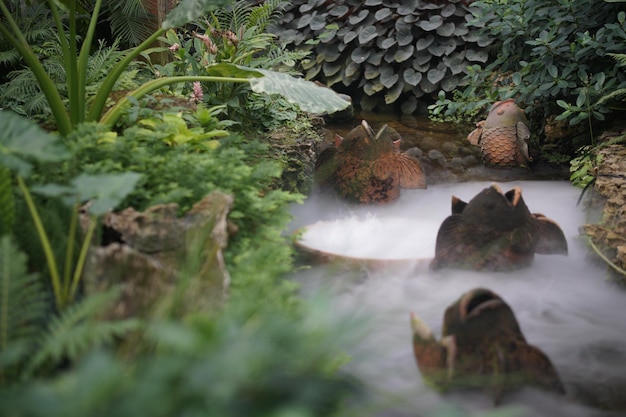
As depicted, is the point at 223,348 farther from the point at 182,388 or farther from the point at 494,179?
the point at 494,179

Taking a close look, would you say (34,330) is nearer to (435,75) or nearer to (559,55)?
(559,55)

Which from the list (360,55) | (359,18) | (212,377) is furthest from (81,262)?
(359,18)

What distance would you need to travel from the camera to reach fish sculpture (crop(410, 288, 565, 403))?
196 cm

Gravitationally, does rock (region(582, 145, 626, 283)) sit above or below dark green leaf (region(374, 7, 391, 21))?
below

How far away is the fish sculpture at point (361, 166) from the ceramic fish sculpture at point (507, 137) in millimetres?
1266

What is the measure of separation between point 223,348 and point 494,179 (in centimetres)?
377

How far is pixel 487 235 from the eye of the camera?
2840mm

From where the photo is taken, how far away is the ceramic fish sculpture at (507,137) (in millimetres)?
4711

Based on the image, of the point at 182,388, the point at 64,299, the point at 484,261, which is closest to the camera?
the point at 182,388

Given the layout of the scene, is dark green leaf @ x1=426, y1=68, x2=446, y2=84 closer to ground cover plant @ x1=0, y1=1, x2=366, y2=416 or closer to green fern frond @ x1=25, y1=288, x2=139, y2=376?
ground cover plant @ x1=0, y1=1, x2=366, y2=416

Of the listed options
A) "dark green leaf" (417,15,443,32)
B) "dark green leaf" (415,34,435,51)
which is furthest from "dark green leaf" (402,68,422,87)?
"dark green leaf" (417,15,443,32)

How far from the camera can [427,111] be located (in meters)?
6.42

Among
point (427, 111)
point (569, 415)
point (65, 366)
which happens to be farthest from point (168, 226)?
point (427, 111)

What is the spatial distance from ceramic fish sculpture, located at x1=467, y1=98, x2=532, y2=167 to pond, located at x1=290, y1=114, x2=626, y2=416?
2.84 feet
